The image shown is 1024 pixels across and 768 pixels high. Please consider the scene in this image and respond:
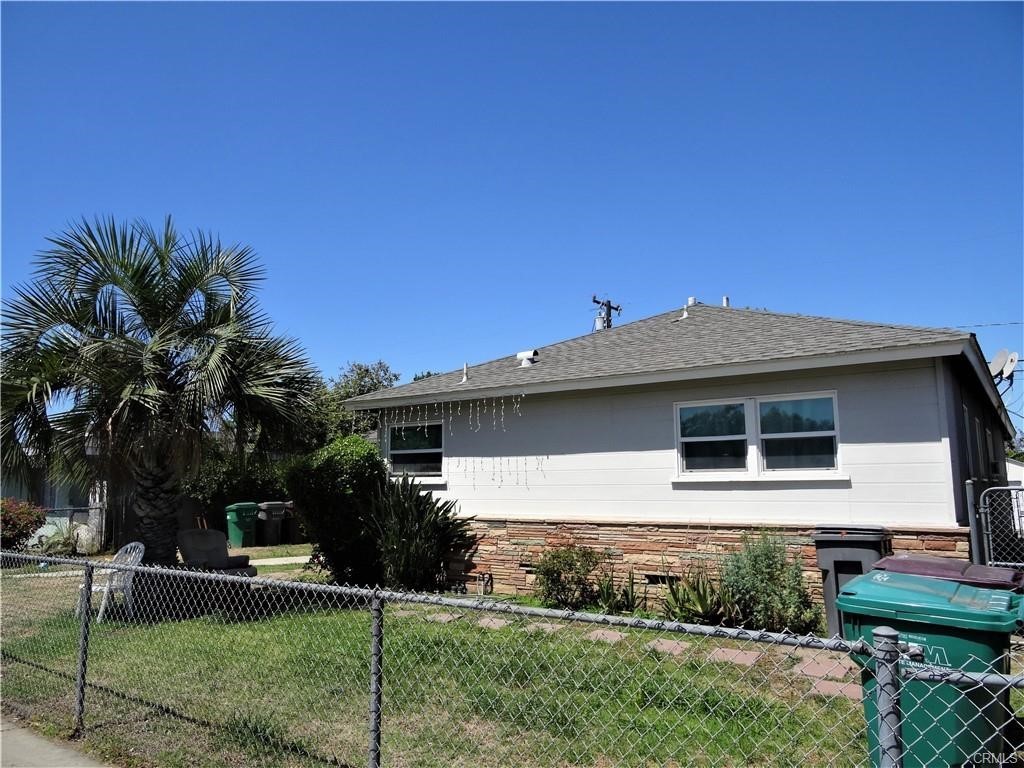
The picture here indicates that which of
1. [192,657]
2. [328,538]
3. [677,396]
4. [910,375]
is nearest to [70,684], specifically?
[192,657]

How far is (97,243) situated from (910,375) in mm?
10516

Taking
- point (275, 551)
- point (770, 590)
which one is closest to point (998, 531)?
point (770, 590)

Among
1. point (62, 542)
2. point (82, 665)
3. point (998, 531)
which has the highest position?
point (998, 531)

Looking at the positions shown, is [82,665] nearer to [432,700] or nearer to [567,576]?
[432,700]

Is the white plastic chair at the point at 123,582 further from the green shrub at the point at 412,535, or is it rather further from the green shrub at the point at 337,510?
the green shrub at the point at 412,535

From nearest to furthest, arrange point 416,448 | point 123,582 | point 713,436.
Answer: point 123,582 < point 713,436 < point 416,448

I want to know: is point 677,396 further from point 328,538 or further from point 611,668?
point 328,538

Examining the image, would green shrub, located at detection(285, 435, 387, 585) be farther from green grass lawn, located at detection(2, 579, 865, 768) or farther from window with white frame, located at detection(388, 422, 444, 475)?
green grass lawn, located at detection(2, 579, 865, 768)

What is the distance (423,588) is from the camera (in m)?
11.2

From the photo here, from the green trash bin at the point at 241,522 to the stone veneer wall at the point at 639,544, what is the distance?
34.7 feet

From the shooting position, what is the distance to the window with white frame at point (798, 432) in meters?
9.20

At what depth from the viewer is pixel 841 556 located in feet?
26.0

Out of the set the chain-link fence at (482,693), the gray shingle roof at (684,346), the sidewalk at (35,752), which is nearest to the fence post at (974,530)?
the gray shingle roof at (684,346)

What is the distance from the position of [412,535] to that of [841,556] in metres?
5.82
